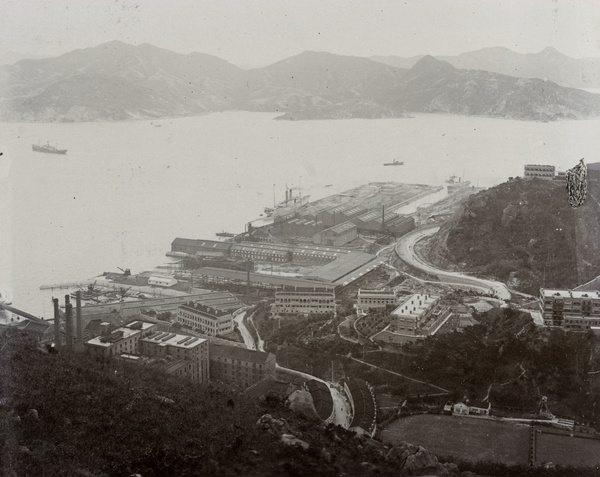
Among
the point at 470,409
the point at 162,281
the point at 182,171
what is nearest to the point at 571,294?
the point at 470,409

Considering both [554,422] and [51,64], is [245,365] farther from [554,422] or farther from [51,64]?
[51,64]

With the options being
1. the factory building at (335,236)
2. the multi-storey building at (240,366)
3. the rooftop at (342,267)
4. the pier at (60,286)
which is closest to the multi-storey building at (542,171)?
Answer: the rooftop at (342,267)

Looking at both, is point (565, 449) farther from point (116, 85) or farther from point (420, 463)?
point (116, 85)

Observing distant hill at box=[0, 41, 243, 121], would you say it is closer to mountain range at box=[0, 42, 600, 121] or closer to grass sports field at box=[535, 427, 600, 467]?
mountain range at box=[0, 42, 600, 121]

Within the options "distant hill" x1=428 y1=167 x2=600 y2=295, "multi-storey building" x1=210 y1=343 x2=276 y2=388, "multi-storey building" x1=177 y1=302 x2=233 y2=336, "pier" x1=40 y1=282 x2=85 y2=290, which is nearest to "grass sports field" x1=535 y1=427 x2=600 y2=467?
"multi-storey building" x1=210 y1=343 x2=276 y2=388

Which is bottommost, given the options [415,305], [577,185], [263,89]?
[415,305]

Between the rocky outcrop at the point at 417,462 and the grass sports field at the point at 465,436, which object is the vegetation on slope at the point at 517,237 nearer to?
the grass sports field at the point at 465,436
